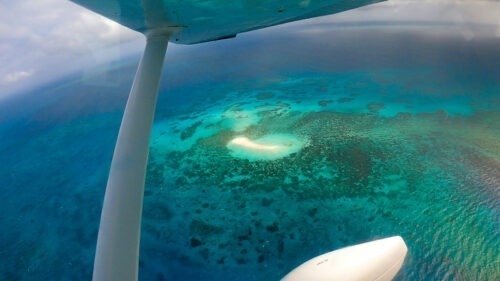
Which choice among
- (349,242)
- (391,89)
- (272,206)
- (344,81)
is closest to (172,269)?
(272,206)

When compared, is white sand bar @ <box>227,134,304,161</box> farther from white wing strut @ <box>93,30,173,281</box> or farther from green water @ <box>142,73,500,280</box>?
white wing strut @ <box>93,30,173,281</box>

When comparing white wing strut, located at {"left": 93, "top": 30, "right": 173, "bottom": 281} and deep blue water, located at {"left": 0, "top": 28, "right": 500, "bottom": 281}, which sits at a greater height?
white wing strut, located at {"left": 93, "top": 30, "right": 173, "bottom": 281}

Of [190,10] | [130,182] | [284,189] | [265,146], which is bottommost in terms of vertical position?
[284,189]

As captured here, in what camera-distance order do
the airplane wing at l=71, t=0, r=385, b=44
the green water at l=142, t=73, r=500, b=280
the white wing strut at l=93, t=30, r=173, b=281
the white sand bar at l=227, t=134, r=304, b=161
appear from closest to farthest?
the airplane wing at l=71, t=0, r=385, b=44
the white wing strut at l=93, t=30, r=173, b=281
the green water at l=142, t=73, r=500, b=280
the white sand bar at l=227, t=134, r=304, b=161

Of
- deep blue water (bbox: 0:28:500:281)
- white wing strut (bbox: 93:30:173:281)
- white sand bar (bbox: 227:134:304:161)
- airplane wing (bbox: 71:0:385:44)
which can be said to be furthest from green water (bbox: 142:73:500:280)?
airplane wing (bbox: 71:0:385:44)

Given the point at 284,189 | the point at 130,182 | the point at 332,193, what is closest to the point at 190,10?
the point at 130,182

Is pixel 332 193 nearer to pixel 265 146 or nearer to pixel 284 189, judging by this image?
pixel 284 189

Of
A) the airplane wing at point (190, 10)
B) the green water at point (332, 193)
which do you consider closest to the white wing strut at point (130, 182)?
the airplane wing at point (190, 10)
